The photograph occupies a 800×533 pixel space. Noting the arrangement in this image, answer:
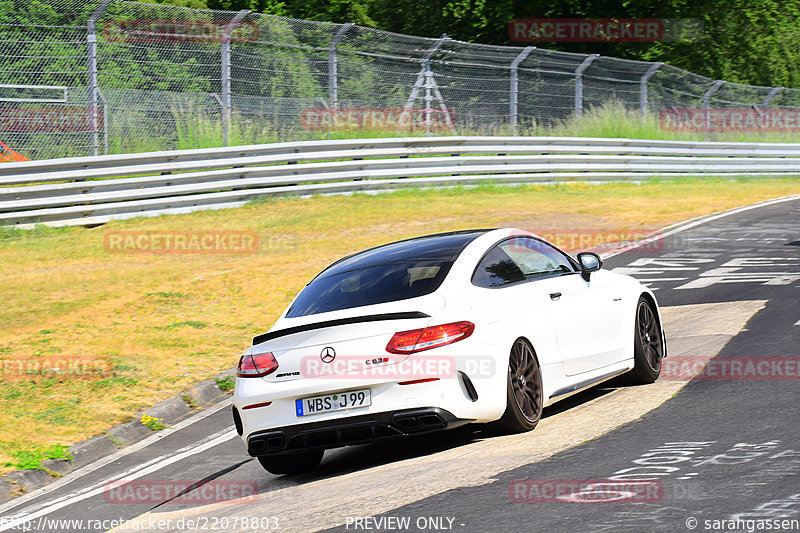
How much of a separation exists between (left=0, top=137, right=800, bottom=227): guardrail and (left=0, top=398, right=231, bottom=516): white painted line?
31.2 ft

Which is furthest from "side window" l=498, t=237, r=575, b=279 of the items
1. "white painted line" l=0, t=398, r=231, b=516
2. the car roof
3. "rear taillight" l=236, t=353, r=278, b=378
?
"white painted line" l=0, t=398, r=231, b=516

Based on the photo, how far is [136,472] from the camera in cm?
782

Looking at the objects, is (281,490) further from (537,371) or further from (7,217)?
(7,217)

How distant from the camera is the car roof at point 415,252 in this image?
24.8 feet

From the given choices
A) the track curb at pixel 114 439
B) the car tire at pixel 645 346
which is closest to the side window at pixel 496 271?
the car tire at pixel 645 346

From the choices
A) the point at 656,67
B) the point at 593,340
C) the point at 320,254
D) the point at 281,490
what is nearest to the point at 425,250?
the point at 593,340

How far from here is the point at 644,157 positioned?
92.7 ft

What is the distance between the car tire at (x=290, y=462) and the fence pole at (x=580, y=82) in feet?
73.5

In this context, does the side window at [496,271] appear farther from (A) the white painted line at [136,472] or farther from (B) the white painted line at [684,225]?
(B) the white painted line at [684,225]

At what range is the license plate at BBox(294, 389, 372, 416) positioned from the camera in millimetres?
6609

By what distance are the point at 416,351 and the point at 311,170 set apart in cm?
1560

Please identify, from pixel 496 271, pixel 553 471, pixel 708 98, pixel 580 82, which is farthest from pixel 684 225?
pixel 708 98

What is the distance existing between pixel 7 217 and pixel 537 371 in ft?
42.5

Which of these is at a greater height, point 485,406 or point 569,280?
point 569,280
